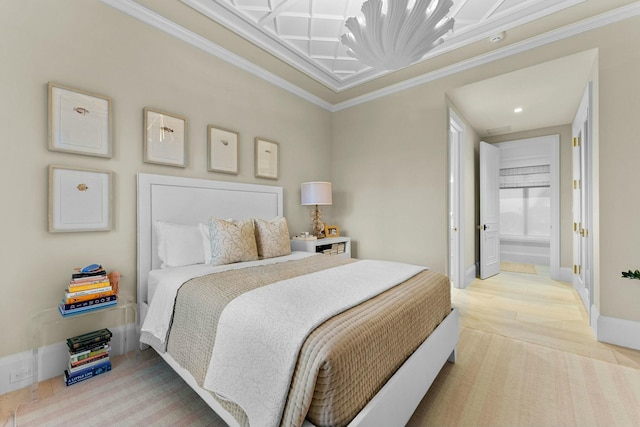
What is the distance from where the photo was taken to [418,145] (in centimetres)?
338

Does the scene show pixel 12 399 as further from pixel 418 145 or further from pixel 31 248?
pixel 418 145

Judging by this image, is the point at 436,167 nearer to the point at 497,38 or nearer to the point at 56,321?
the point at 497,38

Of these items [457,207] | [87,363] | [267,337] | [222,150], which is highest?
[222,150]

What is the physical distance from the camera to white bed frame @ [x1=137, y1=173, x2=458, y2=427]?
1.19 metres

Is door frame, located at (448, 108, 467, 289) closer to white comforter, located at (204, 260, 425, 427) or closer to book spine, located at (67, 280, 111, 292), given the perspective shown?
white comforter, located at (204, 260, 425, 427)

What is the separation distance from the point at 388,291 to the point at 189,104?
2.45 metres

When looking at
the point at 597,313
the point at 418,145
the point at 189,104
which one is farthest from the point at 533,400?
the point at 189,104

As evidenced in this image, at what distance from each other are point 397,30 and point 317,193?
208 centimetres

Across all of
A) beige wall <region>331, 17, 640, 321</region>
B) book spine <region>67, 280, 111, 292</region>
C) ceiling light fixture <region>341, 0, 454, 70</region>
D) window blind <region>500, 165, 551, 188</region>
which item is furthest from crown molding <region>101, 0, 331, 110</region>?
window blind <region>500, 165, 551, 188</region>

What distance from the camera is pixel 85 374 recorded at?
1.81 metres

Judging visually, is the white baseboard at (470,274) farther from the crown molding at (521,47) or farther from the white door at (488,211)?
the crown molding at (521,47)

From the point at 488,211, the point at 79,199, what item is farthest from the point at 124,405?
the point at 488,211

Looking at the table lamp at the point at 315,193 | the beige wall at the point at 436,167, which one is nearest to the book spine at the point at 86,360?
the table lamp at the point at 315,193

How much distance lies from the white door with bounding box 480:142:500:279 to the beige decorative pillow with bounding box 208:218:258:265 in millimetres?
3744
